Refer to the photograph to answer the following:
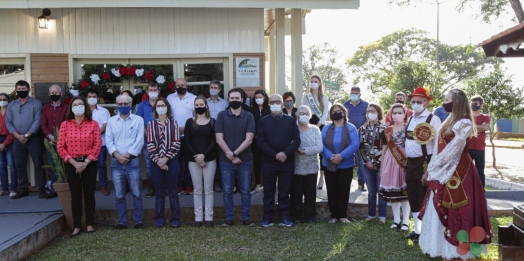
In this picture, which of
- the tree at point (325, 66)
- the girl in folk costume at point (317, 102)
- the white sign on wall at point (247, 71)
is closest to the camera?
the girl in folk costume at point (317, 102)

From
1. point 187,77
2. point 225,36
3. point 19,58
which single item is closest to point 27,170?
point 19,58

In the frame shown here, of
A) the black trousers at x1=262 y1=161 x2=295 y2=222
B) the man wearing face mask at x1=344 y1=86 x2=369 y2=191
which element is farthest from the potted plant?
the man wearing face mask at x1=344 y1=86 x2=369 y2=191

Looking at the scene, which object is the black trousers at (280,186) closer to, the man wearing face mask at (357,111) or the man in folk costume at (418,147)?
the man in folk costume at (418,147)

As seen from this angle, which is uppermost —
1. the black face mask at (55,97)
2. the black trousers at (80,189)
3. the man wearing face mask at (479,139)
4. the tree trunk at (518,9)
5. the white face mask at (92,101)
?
the tree trunk at (518,9)

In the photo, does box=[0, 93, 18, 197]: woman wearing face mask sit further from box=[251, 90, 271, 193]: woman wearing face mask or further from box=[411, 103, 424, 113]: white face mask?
box=[411, 103, 424, 113]: white face mask

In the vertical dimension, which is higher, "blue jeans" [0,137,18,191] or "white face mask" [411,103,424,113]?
"white face mask" [411,103,424,113]

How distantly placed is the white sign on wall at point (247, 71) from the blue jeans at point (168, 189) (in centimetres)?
262

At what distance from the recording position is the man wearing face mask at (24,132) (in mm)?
8969

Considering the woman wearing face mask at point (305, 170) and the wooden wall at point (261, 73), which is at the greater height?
the wooden wall at point (261, 73)

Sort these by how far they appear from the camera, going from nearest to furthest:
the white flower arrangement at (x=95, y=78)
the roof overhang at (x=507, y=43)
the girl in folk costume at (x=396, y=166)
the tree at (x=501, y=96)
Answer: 1. the roof overhang at (x=507, y=43)
2. the girl in folk costume at (x=396, y=166)
3. the white flower arrangement at (x=95, y=78)
4. the tree at (x=501, y=96)

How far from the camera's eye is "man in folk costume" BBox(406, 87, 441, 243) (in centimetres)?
651

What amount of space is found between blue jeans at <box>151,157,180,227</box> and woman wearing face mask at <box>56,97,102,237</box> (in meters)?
0.86

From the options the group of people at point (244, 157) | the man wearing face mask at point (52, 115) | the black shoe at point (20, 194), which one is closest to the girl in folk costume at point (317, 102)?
the group of people at point (244, 157)

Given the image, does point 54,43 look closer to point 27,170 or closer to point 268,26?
point 27,170
